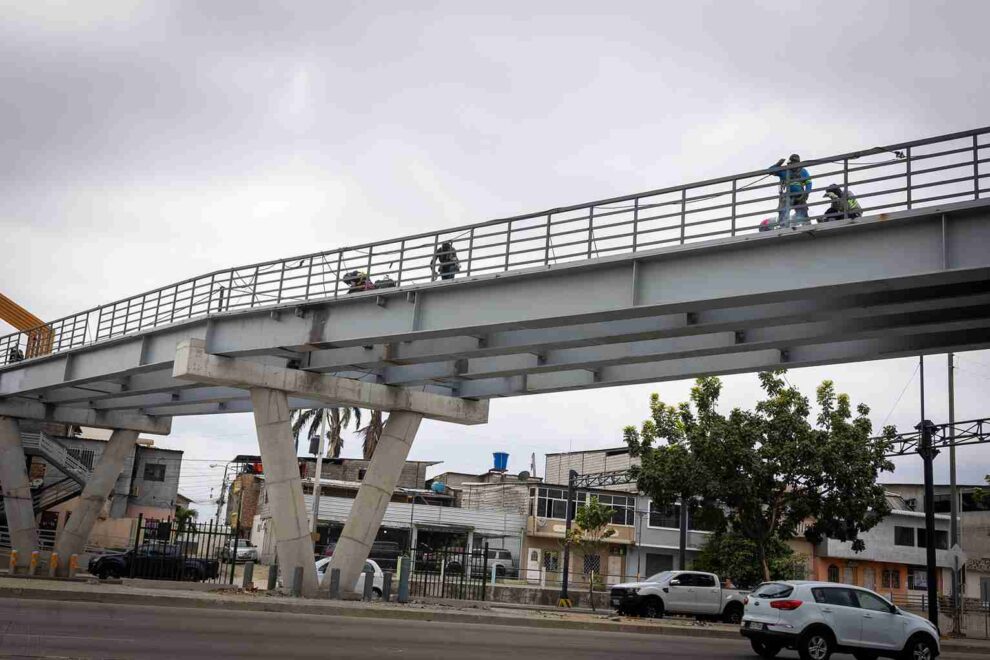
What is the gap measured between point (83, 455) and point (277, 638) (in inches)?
2014

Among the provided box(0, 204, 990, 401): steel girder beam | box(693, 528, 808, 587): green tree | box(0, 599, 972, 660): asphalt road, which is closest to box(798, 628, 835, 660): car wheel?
box(0, 599, 972, 660): asphalt road

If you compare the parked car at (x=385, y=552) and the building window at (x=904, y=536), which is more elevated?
the building window at (x=904, y=536)

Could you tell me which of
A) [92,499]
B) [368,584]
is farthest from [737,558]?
[92,499]

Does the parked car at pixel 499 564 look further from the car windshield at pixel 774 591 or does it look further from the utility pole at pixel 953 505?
the car windshield at pixel 774 591

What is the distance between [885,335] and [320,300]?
13.8 m

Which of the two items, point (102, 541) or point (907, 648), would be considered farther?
point (102, 541)

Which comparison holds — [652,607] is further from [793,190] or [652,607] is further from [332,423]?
[332,423]

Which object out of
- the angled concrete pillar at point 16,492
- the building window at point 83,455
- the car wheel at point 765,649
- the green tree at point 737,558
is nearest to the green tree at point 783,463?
the green tree at point 737,558

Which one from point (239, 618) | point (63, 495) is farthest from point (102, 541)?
point (239, 618)

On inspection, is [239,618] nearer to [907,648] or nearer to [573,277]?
[573,277]

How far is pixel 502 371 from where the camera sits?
2695 cm

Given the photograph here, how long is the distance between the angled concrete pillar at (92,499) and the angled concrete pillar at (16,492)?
134 cm

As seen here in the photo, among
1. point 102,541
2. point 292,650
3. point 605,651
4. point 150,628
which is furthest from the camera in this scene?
point 102,541

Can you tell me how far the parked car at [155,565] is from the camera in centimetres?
3509
